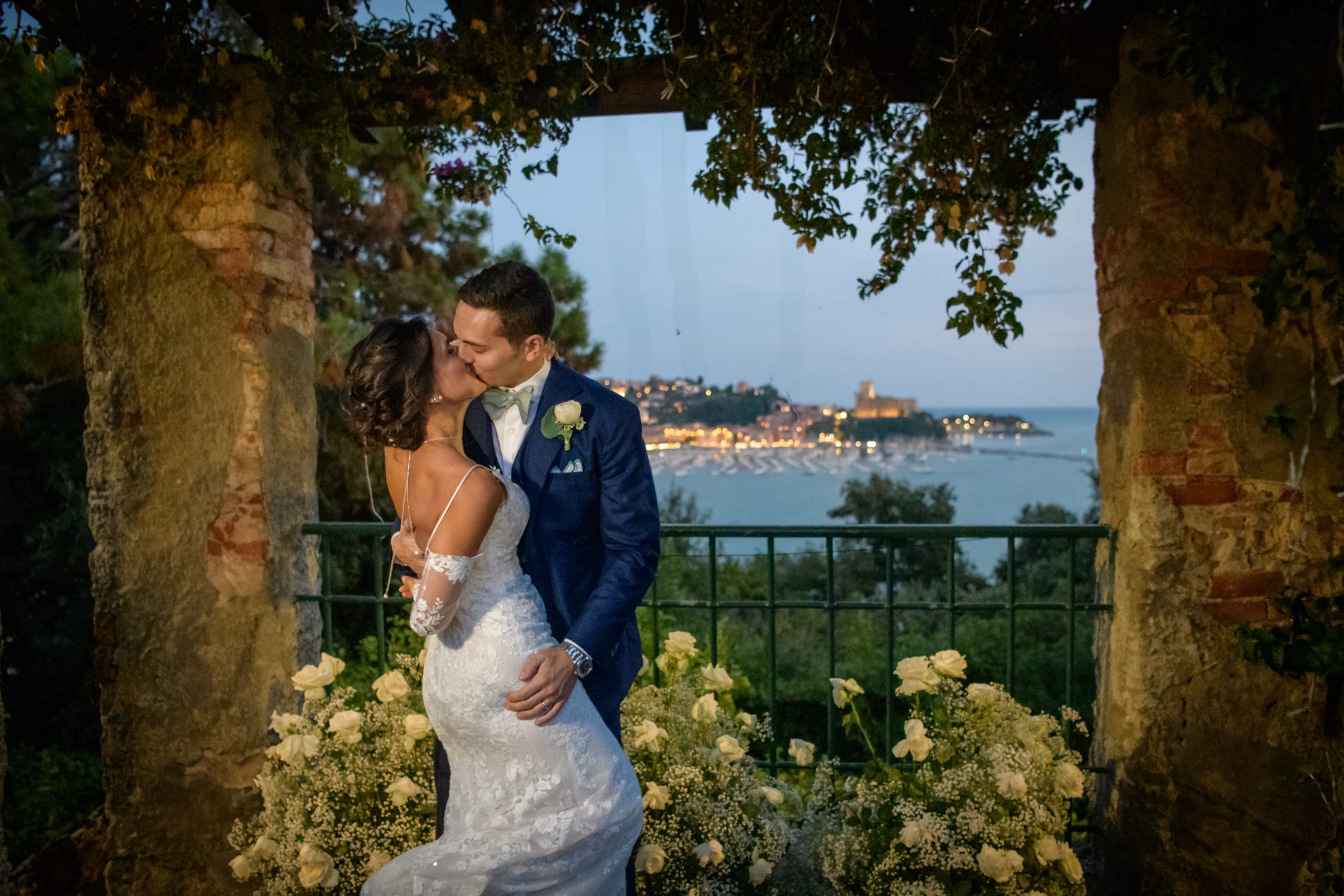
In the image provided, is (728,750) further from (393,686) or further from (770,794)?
(393,686)

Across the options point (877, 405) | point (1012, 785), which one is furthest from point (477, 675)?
point (877, 405)

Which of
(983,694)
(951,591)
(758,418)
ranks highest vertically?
(758,418)

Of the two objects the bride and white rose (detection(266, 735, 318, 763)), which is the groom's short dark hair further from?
white rose (detection(266, 735, 318, 763))

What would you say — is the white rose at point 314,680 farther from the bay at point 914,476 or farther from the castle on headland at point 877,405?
the bay at point 914,476

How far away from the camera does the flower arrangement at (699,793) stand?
8.66ft

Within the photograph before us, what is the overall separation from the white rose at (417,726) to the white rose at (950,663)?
1.54m

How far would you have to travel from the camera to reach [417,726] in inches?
108

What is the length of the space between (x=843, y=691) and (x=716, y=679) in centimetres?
42

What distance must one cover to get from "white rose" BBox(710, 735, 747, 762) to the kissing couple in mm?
635

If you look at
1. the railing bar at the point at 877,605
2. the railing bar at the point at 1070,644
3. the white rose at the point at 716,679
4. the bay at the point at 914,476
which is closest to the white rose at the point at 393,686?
the railing bar at the point at 877,605

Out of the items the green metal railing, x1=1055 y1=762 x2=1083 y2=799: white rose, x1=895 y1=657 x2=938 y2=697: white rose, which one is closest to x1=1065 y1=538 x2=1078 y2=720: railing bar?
the green metal railing

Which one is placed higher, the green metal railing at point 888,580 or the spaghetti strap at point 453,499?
the spaghetti strap at point 453,499

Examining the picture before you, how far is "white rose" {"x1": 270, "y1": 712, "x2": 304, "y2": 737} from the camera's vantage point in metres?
2.95

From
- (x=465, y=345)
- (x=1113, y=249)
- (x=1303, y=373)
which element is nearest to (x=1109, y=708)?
Answer: (x=1303, y=373)
